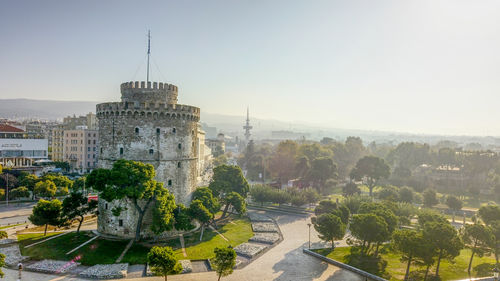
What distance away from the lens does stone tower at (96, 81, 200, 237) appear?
3909cm

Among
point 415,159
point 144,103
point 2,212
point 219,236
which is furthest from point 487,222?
point 2,212

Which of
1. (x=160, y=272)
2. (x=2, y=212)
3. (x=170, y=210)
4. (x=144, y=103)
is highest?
(x=144, y=103)

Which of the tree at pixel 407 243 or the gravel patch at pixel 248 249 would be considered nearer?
the tree at pixel 407 243

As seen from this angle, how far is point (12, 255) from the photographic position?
3372 centimetres

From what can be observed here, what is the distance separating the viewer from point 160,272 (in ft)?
87.8

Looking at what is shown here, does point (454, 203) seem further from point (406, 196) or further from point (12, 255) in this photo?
point (12, 255)

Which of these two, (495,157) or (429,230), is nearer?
(429,230)

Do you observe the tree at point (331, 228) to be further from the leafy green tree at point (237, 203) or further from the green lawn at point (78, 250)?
the green lawn at point (78, 250)

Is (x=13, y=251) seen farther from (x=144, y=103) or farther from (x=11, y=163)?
(x=11, y=163)

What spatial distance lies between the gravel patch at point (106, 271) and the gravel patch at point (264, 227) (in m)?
20.2

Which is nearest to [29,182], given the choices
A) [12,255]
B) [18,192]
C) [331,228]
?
[18,192]

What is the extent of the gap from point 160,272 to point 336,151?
291ft

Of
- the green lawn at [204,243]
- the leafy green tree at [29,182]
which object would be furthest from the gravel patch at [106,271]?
the leafy green tree at [29,182]

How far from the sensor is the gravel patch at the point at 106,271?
29.9 metres
